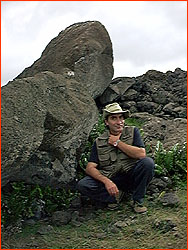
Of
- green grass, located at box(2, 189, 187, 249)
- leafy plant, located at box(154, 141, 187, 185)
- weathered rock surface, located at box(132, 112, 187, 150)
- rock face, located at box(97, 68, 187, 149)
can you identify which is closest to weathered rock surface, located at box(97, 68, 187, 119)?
rock face, located at box(97, 68, 187, 149)

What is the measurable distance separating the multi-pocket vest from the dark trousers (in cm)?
9

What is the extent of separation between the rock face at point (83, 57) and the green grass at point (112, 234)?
3.70 m

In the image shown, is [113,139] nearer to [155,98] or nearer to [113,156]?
[113,156]

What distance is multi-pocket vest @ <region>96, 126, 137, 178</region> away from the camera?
634cm

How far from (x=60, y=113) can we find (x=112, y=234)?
5.17ft

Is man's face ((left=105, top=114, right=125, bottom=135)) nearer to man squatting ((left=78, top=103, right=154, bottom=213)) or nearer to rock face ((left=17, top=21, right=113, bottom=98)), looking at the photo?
man squatting ((left=78, top=103, right=154, bottom=213))

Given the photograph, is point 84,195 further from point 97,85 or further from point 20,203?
point 97,85

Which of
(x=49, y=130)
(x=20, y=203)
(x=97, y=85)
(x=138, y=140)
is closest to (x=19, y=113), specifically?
(x=49, y=130)

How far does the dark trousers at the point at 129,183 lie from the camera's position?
617cm

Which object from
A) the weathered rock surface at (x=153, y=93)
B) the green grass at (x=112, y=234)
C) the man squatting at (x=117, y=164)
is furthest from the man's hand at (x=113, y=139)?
the weathered rock surface at (x=153, y=93)

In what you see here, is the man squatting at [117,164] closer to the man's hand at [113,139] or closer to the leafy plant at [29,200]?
the man's hand at [113,139]

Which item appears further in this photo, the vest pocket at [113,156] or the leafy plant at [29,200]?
the vest pocket at [113,156]

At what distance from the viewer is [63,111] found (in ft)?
20.3

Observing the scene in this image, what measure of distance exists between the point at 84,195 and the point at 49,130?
114 centimetres
